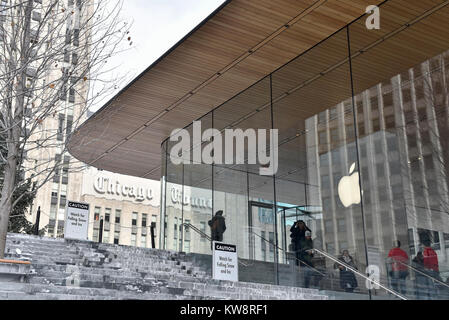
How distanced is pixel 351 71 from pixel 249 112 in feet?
12.2

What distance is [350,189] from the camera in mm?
10938

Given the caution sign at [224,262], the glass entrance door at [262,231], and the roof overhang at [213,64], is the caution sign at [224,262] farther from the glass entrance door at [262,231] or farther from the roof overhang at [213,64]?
the roof overhang at [213,64]

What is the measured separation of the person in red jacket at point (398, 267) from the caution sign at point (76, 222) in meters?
6.58

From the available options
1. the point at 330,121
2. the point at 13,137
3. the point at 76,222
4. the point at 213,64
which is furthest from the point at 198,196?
the point at 13,137

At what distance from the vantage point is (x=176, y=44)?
500 inches

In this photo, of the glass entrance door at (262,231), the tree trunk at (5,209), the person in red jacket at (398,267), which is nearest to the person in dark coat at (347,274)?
the person in red jacket at (398,267)

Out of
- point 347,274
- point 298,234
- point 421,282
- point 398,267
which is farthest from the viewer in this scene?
point 298,234

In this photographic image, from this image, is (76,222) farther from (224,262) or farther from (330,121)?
(330,121)

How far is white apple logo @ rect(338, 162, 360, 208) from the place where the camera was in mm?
10844

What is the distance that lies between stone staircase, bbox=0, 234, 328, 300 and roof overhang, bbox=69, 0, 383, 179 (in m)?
2.34

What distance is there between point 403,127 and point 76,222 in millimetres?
7244

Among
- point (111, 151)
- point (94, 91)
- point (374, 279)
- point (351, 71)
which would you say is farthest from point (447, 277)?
point (111, 151)

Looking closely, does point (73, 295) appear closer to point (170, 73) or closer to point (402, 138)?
point (402, 138)

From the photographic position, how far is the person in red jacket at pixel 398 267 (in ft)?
30.6
